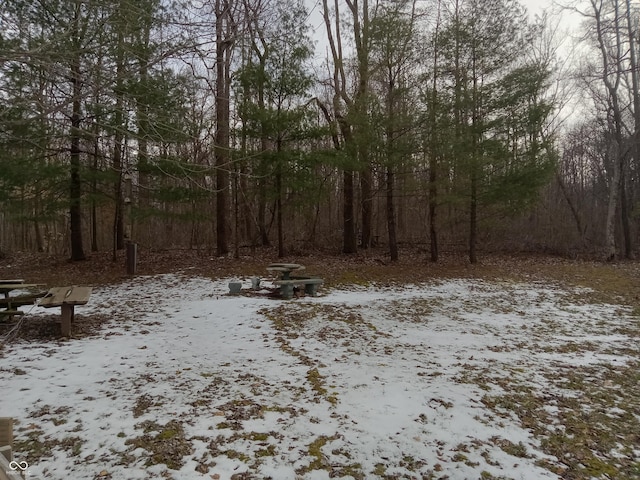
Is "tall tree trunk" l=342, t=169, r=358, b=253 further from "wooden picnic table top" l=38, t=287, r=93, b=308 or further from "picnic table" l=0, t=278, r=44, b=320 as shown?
"picnic table" l=0, t=278, r=44, b=320

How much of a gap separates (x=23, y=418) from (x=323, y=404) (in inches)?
102

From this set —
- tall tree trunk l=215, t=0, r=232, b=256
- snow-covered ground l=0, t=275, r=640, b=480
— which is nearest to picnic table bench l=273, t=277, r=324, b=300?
snow-covered ground l=0, t=275, r=640, b=480

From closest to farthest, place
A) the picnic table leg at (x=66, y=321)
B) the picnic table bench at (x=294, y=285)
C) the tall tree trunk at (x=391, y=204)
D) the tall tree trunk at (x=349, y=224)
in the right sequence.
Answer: the picnic table leg at (x=66, y=321), the picnic table bench at (x=294, y=285), the tall tree trunk at (x=391, y=204), the tall tree trunk at (x=349, y=224)

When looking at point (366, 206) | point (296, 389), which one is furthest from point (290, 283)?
point (366, 206)

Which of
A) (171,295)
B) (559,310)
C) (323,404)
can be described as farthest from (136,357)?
(559,310)

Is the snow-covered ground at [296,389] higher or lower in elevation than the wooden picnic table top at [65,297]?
lower

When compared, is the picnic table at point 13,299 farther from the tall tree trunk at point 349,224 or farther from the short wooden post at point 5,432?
the tall tree trunk at point 349,224

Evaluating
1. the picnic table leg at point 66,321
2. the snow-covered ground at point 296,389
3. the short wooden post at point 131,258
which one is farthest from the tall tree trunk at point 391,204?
the picnic table leg at point 66,321

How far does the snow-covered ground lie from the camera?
288cm

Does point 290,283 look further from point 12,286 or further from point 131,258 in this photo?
point 131,258

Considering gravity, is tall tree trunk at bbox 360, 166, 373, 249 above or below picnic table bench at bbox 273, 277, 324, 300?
above

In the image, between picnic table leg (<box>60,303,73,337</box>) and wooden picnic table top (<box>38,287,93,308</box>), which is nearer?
wooden picnic table top (<box>38,287,93,308</box>)

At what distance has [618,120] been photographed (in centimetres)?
1666

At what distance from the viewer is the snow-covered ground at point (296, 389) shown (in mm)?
2881
